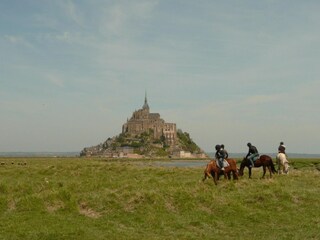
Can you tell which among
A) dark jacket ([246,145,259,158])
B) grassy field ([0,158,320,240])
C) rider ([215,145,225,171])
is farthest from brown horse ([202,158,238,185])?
dark jacket ([246,145,259,158])

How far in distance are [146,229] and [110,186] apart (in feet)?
25.6

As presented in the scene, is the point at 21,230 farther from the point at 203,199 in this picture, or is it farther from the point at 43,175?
the point at 43,175

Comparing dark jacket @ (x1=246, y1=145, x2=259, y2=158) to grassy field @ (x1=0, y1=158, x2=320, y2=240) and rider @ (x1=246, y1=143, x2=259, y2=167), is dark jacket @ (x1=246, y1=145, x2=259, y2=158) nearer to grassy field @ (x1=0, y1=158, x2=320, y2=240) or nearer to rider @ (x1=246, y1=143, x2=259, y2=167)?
rider @ (x1=246, y1=143, x2=259, y2=167)

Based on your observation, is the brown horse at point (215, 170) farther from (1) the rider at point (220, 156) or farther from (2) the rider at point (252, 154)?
(2) the rider at point (252, 154)

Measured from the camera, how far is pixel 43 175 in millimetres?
30156

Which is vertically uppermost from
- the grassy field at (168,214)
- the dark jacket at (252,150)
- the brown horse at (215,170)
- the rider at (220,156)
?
the dark jacket at (252,150)

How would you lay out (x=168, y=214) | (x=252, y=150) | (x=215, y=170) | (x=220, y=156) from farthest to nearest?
(x=252, y=150) < (x=220, y=156) < (x=215, y=170) < (x=168, y=214)

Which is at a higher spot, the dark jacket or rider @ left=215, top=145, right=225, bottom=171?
the dark jacket

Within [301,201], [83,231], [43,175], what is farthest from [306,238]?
[43,175]

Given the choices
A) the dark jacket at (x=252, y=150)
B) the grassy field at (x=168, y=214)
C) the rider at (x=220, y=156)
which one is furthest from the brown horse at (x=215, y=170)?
the dark jacket at (x=252, y=150)

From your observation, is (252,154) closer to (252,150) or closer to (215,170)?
(252,150)

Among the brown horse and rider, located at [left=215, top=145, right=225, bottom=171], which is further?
rider, located at [left=215, top=145, right=225, bottom=171]

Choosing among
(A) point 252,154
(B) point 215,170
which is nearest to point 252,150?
(A) point 252,154

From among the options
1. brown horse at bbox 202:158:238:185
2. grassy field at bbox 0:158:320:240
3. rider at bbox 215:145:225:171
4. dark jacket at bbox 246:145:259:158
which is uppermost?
dark jacket at bbox 246:145:259:158
